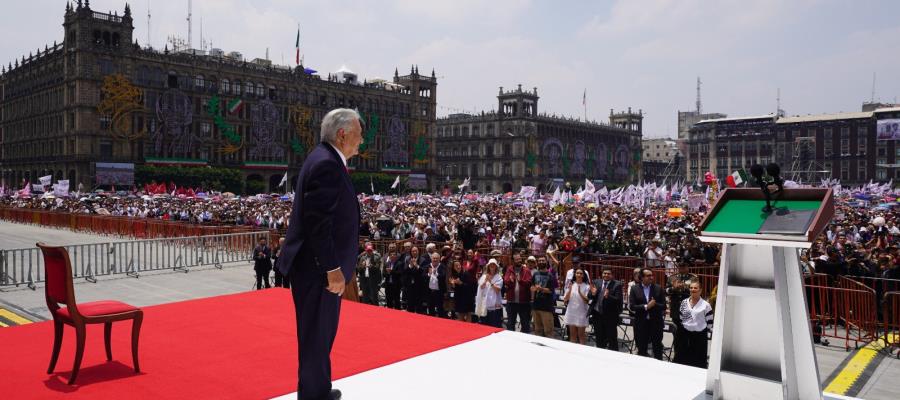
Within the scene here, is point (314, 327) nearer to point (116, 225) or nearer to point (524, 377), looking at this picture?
point (524, 377)

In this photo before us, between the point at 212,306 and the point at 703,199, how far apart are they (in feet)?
88.8

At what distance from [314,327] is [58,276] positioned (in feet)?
8.17

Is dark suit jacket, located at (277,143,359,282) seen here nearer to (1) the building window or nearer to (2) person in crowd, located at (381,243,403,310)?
(2) person in crowd, located at (381,243,403,310)

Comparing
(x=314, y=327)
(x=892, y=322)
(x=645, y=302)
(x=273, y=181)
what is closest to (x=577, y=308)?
(x=645, y=302)

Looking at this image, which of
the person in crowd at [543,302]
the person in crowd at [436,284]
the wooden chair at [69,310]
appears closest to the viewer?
the wooden chair at [69,310]

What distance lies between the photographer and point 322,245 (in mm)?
3779

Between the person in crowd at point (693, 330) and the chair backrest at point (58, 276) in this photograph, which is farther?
the person in crowd at point (693, 330)

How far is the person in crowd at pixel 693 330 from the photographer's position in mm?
7910

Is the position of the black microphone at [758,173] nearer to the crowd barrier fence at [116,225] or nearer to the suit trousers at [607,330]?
the suit trousers at [607,330]

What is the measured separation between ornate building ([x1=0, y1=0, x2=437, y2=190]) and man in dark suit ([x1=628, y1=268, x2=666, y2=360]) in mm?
61211

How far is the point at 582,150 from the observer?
11144cm

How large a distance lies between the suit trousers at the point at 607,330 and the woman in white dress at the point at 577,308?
8.4 inches

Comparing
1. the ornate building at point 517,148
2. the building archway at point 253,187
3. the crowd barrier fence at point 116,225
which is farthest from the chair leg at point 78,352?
the ornate building at point 517,148

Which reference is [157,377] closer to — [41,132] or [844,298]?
[844,298]
